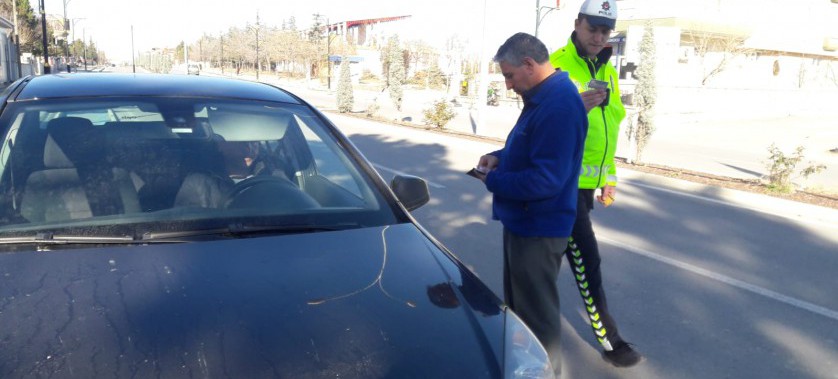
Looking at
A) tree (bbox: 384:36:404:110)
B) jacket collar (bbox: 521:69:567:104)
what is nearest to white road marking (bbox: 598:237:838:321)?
jacket collar (bbox: 521:69:567:104)

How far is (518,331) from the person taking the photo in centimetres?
212

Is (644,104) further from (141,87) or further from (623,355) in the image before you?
(141,87)

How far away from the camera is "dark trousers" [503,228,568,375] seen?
3041mm

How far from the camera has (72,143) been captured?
282 cm

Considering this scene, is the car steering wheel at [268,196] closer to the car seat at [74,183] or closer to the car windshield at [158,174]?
the car windshield at [158,174]

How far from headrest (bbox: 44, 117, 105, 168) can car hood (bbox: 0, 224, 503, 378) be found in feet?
2.03

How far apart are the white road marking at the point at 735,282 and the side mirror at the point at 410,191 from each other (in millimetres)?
3338

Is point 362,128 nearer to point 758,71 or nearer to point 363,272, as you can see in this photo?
point 363,272

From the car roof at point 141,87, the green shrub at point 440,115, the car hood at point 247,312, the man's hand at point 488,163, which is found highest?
the car roof at point 141,87

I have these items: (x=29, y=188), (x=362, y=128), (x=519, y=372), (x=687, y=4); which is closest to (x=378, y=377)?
(x=519, y=372)

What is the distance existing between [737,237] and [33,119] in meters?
6.55

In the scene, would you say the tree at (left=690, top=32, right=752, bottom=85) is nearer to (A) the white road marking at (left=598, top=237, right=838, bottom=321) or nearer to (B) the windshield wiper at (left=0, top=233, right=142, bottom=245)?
(A) the white road marking at (left=598, top=237, right=838, bottom=321)

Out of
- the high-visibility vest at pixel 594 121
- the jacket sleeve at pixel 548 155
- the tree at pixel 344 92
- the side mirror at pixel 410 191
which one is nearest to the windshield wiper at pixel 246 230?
the side mirror at pixel 410 191

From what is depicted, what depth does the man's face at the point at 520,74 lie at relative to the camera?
2.93 meters
